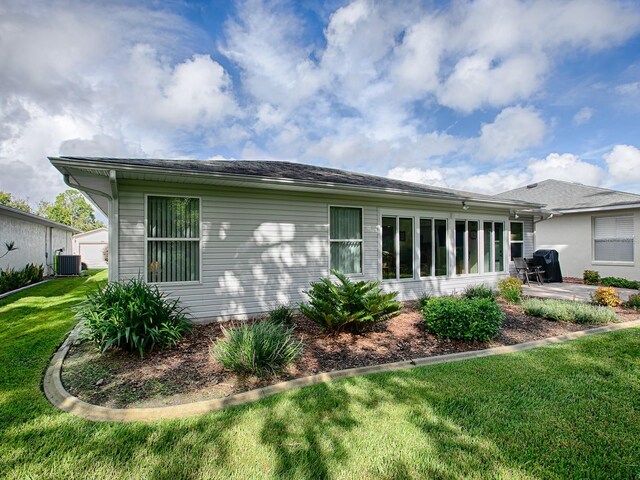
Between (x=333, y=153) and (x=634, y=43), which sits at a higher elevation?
(x=333, y=153)

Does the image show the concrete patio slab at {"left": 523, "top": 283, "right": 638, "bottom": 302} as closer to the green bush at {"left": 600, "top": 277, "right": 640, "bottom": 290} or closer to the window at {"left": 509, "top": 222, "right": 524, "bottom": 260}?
the green bush at {"left": 600, "top": 277, "right": 640, "bottom": 290}

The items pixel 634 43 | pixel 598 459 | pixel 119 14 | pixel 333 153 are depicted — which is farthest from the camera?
pixel 333 153

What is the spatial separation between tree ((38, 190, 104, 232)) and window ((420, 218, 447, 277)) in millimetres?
48985

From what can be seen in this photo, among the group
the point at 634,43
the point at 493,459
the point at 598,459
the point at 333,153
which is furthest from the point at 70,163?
the point at 333,153

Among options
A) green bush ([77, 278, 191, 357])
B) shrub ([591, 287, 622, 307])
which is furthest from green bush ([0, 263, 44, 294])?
shrub ([591, 287, 622, 307])

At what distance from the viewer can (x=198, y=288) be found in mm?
5949

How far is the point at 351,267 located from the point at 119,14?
837 cm

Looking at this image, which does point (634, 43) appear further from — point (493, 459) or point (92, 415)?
point (92, 415)

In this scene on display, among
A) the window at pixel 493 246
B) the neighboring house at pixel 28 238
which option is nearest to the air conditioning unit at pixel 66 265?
the neighboring house at pixel 28 238

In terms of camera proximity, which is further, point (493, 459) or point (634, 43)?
point (634, 43)

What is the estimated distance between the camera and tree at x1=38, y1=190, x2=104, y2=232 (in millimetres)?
41781

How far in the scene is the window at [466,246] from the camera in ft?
30.3

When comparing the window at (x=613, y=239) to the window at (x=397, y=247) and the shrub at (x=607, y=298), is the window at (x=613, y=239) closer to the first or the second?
the shrub at (x=607, y=298)

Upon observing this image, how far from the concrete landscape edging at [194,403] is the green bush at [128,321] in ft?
1.85
